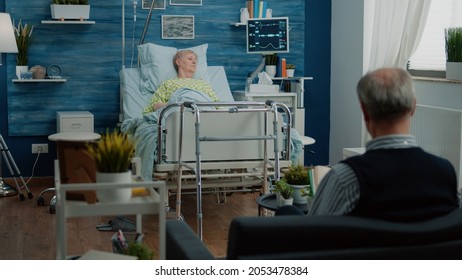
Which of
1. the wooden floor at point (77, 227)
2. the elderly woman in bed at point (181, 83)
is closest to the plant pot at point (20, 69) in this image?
the wooden floor at point (77, 227)

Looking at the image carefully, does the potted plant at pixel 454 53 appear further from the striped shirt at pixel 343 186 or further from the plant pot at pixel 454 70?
the striped shirt at pixel 343 186

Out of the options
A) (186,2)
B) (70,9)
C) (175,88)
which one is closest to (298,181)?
(175,88)

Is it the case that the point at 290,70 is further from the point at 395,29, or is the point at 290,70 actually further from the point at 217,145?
the point at 217,145

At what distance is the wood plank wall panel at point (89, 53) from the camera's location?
6.28m

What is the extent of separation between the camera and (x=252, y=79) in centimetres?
652

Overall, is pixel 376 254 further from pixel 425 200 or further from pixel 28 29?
pixel 28 29

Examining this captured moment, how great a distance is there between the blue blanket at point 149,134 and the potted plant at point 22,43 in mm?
1084

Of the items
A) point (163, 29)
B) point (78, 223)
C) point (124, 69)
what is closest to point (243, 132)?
point (78, 223)

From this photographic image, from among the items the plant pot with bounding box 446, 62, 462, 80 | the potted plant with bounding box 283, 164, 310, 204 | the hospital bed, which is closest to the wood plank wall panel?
the hospital bed

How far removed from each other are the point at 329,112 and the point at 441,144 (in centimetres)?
202

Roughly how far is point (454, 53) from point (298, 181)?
2.06 metres

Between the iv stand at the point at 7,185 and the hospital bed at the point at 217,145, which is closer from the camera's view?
the hospital bed at the point at 217,145

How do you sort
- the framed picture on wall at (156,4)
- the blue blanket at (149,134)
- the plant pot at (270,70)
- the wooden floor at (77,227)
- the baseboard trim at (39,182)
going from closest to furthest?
the wooden floor at (77,227) → the blue blanket at (149,134) → the baseboard trim at (39,182) → the framed picture on wall at (156,4) → the plant pot at (270,70)

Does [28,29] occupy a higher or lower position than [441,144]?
higher
